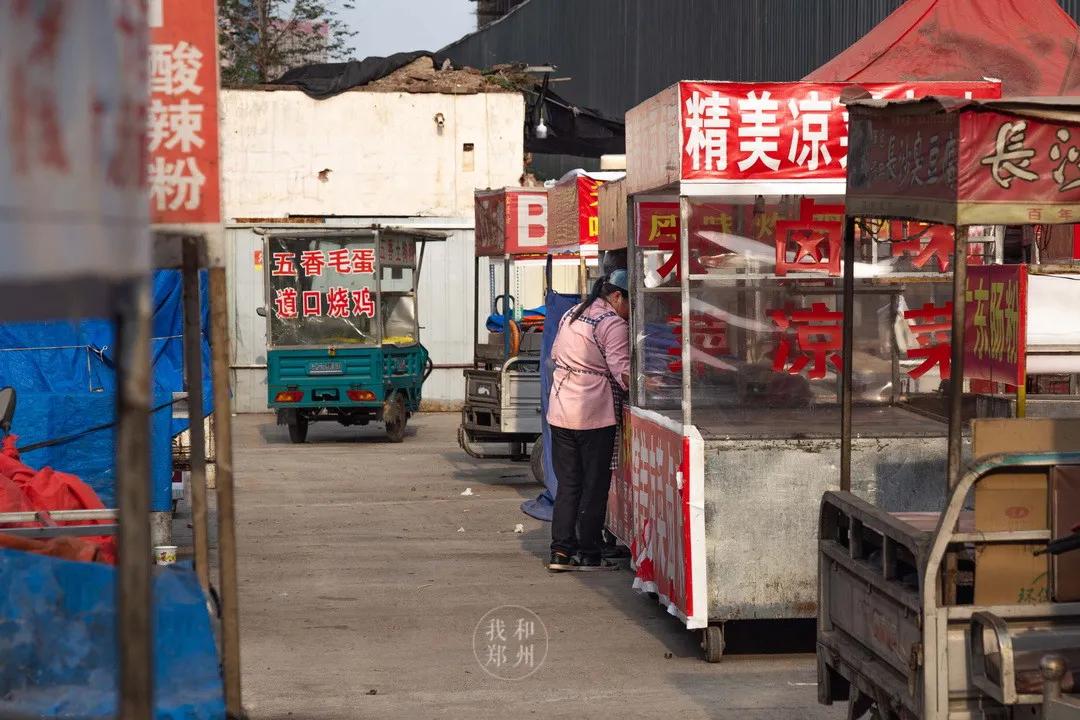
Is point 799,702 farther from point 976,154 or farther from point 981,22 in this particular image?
point 981,22

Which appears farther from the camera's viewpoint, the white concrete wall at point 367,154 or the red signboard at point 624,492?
the white concrete wall at point 367,154

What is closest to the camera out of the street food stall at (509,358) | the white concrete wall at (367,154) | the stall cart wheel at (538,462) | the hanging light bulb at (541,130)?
the stall cart wheel at (538,462)

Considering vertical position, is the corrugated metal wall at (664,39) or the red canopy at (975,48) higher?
the corrugated metal wall at (664,39)

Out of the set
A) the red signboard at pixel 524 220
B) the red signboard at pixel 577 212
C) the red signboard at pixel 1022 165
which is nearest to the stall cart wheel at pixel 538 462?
the red signboard at pixel 577 212

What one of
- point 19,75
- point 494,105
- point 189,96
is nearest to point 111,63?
point 19,75

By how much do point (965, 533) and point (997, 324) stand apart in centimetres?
288

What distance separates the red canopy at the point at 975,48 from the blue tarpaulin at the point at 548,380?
3594 mm

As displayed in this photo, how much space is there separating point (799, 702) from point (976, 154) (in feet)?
10.0

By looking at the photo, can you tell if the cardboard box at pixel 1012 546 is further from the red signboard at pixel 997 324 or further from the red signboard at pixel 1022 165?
the red signboard at pixel 997 324

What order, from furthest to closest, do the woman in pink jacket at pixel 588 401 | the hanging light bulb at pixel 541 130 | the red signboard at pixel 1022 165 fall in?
the hanging light bulb at pixel 541 130
the woman in pink jacket at pixel 588 401
the red signboard at pixel 1022 165

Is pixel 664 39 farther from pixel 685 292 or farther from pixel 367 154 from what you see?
pixel 685 292

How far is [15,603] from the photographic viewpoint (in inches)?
157

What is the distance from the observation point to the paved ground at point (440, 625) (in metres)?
6.98

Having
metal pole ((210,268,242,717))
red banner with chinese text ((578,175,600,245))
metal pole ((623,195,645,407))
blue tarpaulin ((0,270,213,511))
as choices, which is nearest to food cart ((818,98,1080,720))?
metal pole ((210,268,242,717))
